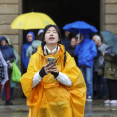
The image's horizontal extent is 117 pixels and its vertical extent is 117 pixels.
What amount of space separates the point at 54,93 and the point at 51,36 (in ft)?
2.43

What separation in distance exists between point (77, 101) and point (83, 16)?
14.0m

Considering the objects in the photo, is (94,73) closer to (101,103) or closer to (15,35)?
(101,103)

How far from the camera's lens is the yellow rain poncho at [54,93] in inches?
222

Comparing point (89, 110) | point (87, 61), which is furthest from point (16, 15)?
point (89, 110)

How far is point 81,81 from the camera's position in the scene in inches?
230

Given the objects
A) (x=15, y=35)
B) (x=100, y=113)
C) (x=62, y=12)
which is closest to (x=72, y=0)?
(x=62, y=12)

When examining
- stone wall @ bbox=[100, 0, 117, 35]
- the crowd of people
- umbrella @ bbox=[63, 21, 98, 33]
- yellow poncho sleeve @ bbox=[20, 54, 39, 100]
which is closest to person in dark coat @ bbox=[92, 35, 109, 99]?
the crowd of people

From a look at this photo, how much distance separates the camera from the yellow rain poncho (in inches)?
222

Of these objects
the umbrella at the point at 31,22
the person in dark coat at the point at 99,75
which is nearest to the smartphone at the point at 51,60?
the umbrella at the point at 31,22

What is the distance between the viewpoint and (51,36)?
228 inches

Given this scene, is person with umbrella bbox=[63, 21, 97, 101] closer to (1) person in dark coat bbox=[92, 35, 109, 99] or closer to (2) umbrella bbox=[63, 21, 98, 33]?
(2) umbrella bbox=[63, 21, 98, 33]

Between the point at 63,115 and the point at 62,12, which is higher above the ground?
the point at 62,12

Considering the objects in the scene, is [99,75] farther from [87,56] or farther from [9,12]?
[9,12]

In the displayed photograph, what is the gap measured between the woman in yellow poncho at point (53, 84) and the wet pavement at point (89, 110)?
3476 millimetres
